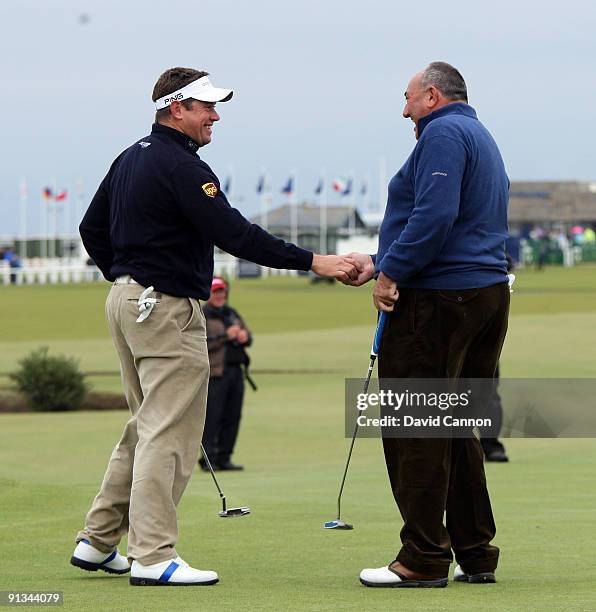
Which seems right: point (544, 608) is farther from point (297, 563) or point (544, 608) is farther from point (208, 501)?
point (208, 501)

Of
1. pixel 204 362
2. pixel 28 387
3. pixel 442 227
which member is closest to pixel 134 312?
pixel 204 362

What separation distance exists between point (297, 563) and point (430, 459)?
1.07 metres

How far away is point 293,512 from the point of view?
10750 mm

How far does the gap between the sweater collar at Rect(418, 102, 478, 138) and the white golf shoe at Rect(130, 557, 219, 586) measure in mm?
2252

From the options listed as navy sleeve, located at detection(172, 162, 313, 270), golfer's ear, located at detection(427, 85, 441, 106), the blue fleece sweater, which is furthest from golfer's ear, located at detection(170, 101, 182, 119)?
golfer's ear, located at detection(427, 85, 441, 106)

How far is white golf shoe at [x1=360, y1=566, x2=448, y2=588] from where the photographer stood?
24.8 feet

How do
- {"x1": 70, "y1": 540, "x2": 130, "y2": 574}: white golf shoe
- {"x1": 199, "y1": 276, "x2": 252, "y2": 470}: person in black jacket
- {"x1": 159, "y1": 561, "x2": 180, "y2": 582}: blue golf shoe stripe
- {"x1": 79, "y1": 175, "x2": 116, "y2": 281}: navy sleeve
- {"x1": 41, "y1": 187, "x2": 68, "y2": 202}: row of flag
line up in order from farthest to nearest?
{"x1": 41, "y1": 187, "x2": 68, "y2": 202}: row of flag
{"x1": 199, "y1": 276, "x2": 252, "y2": 470}: person in black jacket
{"x1": 79, "y1": 175, "x2": 116, "y2": 281}: navy sleeve
{"x1": 70, "y1": 540, "x2": 130, "y2": 574}: white golf shoe
{"x1": 159, "y1": 561, "x2": 180, "y2": 582}: blue golf shoe stripe

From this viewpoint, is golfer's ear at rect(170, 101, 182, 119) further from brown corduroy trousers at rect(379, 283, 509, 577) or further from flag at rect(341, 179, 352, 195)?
flag at rect(341, 179, 352, 195)

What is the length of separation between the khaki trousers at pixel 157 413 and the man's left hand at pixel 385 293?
865 millimetres

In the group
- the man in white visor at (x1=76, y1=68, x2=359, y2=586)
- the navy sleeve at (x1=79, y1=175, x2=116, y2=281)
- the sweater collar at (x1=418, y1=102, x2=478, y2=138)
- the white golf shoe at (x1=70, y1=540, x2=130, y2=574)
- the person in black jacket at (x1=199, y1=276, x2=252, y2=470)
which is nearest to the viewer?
the man in white visor at (x1=76, y1=68, x2=359, y2=586)

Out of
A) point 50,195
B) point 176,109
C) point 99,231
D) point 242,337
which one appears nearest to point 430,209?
point 176,109

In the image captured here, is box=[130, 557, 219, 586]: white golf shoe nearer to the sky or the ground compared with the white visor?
nearer to the ground

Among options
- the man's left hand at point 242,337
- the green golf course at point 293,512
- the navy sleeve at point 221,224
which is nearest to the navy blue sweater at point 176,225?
the navy sleeve at point 221,224

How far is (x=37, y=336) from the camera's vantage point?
41531 mm
